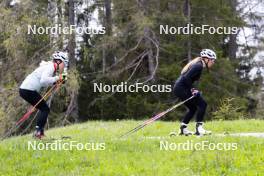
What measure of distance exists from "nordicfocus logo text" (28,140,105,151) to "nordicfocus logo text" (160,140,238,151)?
4.76ft

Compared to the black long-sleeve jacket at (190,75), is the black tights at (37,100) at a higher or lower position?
lower

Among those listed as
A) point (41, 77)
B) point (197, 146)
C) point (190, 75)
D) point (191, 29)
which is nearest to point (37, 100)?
point (41, 77)

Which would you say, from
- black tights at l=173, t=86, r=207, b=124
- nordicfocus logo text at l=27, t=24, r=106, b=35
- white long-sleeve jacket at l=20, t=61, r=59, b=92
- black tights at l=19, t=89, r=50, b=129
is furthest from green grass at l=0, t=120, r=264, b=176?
nordicfocus logo text at l=27, t=24, r=106, b=35

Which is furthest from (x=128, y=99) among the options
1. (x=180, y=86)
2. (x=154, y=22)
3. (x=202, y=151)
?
(x=202, y=151)

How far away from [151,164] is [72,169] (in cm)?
152

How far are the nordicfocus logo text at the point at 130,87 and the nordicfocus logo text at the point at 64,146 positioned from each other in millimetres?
15987

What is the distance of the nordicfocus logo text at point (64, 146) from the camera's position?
10.9 m

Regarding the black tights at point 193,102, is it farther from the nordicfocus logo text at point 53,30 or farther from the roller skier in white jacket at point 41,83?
the nordicfocus logo text at point 53,30

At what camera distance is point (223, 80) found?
29.1m

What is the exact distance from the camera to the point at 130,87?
91.7ft

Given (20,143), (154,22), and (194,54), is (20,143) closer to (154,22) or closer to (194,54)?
(154,22)

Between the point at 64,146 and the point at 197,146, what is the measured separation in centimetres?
297

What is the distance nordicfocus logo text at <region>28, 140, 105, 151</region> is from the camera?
35.8 ft

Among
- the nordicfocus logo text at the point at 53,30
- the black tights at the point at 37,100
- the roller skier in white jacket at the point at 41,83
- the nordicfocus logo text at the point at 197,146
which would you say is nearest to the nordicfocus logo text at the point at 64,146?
the black tights at the point at 37,100
